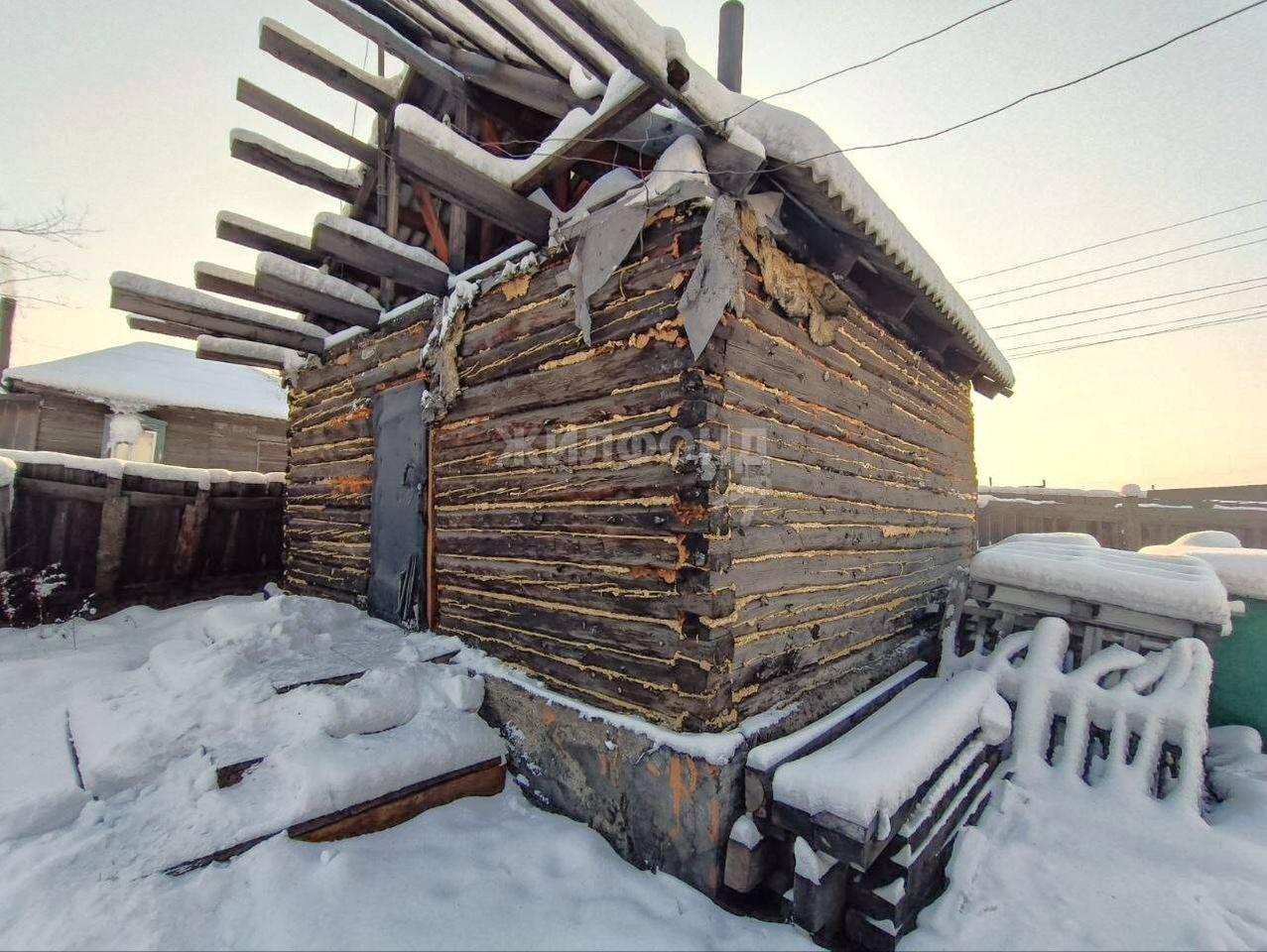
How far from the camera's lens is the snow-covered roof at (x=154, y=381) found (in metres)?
13.5

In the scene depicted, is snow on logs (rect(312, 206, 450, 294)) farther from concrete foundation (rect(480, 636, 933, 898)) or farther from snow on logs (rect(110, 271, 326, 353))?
concrete foundation (rect(480, 636, 933, 898))

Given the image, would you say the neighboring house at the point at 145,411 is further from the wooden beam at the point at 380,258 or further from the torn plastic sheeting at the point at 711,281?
the torn plastic sheeting at the point at 711,281

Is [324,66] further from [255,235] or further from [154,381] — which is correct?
[154,381]

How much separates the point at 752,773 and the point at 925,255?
13.3 ft

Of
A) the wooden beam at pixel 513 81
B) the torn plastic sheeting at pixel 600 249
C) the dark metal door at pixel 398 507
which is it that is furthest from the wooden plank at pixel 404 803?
the wooden beam at pixel 513 81

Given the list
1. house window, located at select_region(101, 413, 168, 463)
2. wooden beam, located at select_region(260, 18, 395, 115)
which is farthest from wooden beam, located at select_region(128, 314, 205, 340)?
house window, located at select_region(101, 413, 168, 463)

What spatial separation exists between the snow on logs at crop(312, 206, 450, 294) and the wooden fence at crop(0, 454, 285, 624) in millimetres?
5233

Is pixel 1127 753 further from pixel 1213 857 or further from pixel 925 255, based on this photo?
pixel 925 255

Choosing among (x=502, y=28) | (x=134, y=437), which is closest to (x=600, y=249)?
(x=502, y=28)

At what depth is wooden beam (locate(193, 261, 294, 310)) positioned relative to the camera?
15.9 feet

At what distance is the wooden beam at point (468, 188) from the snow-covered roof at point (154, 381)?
15.6 metres

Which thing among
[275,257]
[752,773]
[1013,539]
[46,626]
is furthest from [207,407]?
[1013,539]

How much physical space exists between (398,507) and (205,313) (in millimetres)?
2848

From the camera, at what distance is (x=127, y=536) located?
6.87 meters
